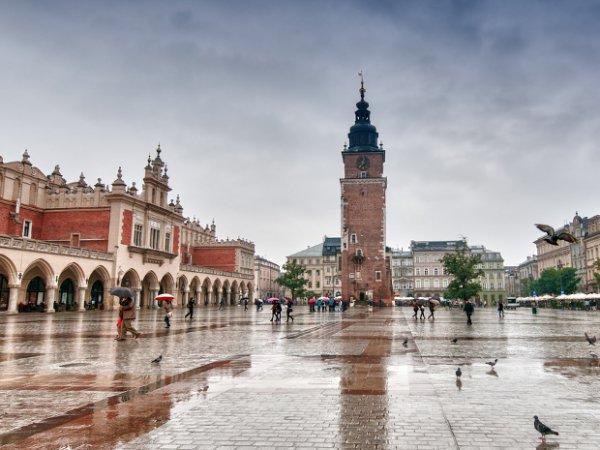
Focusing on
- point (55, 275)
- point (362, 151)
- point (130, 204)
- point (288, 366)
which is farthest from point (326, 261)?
point (288, 366)

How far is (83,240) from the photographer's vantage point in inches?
1834

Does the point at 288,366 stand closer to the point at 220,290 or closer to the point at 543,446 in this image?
the point at 543,446

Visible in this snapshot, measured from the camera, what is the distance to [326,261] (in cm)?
11750

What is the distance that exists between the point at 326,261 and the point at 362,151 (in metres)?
49.2

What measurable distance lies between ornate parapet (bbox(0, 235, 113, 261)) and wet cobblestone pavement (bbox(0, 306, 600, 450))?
2330cm

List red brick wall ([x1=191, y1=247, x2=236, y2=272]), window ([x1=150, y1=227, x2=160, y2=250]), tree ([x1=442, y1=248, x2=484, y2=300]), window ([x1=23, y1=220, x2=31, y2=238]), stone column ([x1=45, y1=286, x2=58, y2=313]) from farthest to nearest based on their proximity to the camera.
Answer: red brick wall ([x1=191, y1=247, x2=236, y2=272]), tree ([x1=442, y1=248, x2=484, y2=300]), window ([x1=150, y1=227, x2=160, y2=250]), window ([x1=23, y1=220, x2=31, y2=238]), stone column ([x1=45, y1=286, x2=58, y2=313])

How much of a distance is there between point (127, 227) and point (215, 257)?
1253 inches

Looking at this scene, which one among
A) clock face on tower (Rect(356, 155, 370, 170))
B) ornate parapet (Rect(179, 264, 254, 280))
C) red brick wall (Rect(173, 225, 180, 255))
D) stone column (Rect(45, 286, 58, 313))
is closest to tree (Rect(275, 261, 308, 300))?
ornate parapet (Rect(179, 264, 254, 280))

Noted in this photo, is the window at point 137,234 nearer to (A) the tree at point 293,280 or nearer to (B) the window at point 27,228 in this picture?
(B) the window at point 27,228

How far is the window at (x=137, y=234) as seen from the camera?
48.7 meters

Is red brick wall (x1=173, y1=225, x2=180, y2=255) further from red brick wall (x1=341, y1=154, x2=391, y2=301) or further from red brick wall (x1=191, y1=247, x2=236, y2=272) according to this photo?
red brick wall (x1=341, y1=154, x2=391, y2=301)

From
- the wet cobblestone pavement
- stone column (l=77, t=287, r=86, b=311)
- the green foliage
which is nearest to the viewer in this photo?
the wet cobblestone pavement

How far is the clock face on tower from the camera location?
72.3 meters

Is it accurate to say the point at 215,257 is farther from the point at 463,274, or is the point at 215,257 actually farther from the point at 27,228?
the point at 463,274
